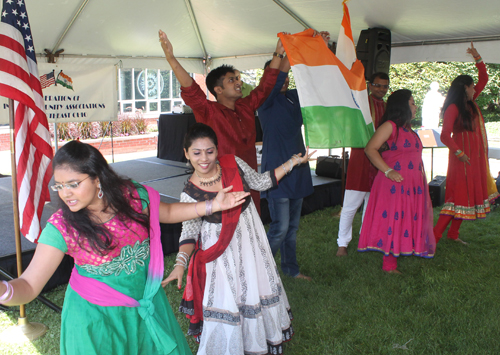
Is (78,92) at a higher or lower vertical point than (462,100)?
higher

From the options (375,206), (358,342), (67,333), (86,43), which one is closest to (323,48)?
(375,206)

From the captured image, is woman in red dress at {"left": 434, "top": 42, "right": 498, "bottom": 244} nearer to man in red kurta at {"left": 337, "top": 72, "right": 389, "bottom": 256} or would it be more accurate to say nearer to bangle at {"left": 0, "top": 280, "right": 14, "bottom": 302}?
man in red kurta at {"left": 337, "top": 72, "right": 389, "bottom": 256}

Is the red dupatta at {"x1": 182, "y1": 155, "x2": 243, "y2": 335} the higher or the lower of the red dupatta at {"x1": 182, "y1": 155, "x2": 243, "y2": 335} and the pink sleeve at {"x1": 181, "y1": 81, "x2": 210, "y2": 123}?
the lower

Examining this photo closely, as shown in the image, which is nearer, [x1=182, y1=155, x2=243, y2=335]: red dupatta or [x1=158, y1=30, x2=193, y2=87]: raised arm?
[x1=182, y1=155, x2=243, y2=335]: red dupatta

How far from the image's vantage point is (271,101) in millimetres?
3184

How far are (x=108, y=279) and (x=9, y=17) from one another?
2.16 m

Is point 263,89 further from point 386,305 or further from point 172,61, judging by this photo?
point 386,305

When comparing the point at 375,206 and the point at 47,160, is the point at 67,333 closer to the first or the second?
the point at 47,160

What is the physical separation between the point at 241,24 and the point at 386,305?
4.14m

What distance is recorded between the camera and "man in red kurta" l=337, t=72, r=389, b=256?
3.94 m

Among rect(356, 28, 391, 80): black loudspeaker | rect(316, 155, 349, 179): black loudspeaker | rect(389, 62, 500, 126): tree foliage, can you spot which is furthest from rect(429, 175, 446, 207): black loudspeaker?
rect(389, 62, 500, 126): tree foliage

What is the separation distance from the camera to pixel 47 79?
5.80m

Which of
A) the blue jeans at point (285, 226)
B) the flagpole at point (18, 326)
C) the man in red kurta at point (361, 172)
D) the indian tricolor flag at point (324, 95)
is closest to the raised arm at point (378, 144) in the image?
the indian tricolor flag at point (324, 95)

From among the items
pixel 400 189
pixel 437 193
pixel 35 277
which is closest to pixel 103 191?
pixel 35 277
